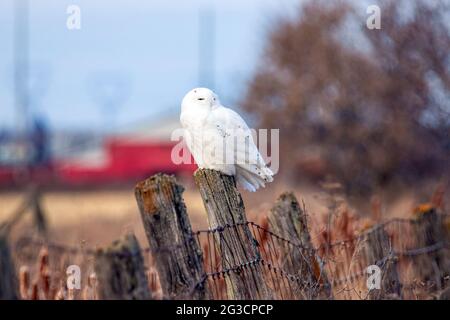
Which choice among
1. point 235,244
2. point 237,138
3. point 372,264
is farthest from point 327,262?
point 235,244

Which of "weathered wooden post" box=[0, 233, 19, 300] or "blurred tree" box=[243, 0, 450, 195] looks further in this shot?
"blurred tree" box=[243, 0, 450, 195]

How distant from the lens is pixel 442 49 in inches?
623

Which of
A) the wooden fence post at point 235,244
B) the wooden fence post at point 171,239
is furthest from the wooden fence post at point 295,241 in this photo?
the wooden fence post at point 171,239

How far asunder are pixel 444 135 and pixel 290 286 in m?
10.1

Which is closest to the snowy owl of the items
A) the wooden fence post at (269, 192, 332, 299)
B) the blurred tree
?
the wooden fence post at (269, 192, 332, 299)

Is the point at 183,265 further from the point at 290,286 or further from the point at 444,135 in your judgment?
the point at 444,135

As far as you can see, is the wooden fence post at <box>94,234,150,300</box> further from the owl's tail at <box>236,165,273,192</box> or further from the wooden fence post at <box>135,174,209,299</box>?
the owl's tail at <box>236,165,273,192</box>

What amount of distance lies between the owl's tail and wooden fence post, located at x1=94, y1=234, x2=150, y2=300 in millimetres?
1855

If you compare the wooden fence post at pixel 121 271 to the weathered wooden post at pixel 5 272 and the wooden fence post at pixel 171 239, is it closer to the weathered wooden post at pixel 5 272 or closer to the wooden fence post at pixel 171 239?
the wooden fence post at pixel 171 239

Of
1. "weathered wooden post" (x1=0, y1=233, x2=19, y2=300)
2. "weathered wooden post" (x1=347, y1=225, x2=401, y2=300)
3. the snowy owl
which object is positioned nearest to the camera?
"weathered wooden post" (x1=0, y1=233, x2=19, y2=300)

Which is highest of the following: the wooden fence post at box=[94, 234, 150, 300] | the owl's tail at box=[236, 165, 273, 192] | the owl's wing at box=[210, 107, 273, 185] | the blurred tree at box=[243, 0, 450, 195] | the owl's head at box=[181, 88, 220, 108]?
the blurred tree at box=[243, 0, 450, 195]

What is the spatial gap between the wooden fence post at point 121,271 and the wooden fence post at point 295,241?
5.96 ft

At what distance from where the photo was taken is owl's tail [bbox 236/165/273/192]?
23.5ft
